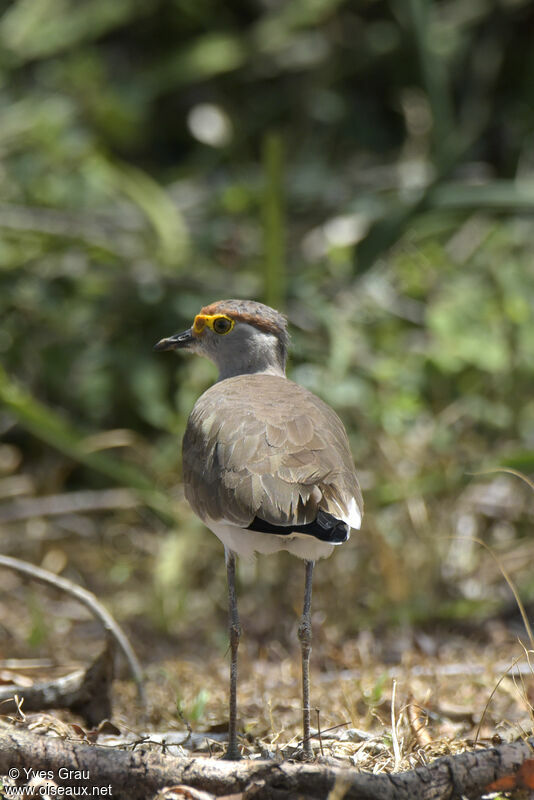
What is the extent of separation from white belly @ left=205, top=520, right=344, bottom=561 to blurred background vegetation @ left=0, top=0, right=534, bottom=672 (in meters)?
1.72

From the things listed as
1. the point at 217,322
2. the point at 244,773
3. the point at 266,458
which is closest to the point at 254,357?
the point at 217,322

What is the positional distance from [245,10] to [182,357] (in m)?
3.33

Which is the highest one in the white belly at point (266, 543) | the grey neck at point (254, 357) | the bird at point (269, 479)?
the grey neck at point (254, 357)

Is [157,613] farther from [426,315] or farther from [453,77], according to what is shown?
[453,77]

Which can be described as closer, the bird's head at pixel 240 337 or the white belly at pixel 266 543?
the white belly at pixel 266 543

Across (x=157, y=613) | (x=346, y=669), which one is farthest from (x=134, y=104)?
(x=346, y=669)

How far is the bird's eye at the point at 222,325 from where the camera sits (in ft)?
12.6

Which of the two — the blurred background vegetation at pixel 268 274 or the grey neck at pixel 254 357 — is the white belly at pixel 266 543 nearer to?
the grey neck at pixel 254 357

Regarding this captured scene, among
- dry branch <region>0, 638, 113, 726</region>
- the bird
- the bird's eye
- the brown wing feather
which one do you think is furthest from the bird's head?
dry branch <region>0, 638, 113, 726</region>

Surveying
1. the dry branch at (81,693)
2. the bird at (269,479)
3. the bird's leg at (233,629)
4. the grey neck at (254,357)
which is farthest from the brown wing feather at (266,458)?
the dry branch at (81,693)

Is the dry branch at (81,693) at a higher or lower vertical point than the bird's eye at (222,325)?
lower

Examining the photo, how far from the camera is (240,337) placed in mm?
3865

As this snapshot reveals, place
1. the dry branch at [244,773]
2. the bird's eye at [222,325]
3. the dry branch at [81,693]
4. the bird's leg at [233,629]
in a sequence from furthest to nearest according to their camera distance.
→ 1. the bird's eye at [222,325]
2. the dry branch at [81,693]
3. the bird's leg at [233,629]
4. the dry branch at [244,773]

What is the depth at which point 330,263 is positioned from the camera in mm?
6359
